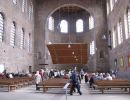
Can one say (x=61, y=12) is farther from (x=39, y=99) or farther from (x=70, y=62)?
(x=39, y=99)

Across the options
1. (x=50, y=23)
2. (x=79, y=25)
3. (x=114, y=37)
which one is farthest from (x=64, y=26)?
(x=114, y=37)

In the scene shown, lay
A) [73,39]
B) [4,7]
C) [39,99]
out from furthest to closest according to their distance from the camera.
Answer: [73,39] → [4,7] → [39,99]

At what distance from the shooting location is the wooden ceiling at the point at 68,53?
32.1 metres

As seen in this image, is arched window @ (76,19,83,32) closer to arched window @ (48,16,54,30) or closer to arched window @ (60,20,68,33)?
arched window @ (60,20,68,33)

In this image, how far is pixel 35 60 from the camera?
34.8m

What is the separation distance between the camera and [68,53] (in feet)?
113

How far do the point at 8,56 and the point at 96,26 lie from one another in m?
16.2

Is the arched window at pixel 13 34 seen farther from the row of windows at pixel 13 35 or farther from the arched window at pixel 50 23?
the arched window at pixel 50 23

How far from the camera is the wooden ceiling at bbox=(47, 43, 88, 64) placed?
32.1 metres

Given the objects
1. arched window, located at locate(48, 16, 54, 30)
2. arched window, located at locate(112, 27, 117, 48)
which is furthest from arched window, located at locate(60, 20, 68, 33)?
arched window, located at locate(112, 27, 117, 48)

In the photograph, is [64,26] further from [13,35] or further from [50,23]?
[13,35]

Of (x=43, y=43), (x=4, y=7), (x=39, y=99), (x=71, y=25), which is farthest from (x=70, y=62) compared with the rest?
(x=39, y=99)

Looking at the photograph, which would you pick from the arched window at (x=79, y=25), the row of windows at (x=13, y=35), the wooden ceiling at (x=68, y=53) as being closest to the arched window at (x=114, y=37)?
the wooden ceiling at (x=68, y=53)

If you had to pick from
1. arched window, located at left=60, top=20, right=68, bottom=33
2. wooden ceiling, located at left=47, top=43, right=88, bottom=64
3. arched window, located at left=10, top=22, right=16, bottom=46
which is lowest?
wooden ceiling, located at left=47, top=43, right=88, bottom=64
